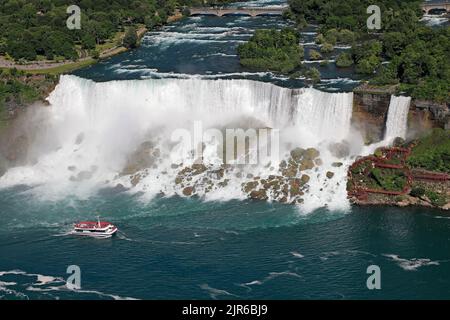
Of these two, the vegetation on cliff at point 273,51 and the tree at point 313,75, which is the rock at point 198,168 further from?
the vegetation on cliff at point 273,51

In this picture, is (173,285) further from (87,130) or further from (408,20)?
(408,20)

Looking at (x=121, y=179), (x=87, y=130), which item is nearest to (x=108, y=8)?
(x=87, y=130)

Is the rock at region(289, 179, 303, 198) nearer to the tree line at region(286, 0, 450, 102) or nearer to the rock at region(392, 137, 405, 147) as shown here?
the rock at region(392, 137, 405, 147)

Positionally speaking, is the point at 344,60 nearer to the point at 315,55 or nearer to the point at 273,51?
the point at 315,55

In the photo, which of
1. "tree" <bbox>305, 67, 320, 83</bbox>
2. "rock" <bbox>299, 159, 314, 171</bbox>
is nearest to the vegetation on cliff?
"tree" <bbox>305, 67, 320, 83</bbox>

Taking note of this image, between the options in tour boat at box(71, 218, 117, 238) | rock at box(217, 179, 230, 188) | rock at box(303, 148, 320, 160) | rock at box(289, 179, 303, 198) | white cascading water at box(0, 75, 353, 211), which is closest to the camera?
tour boat at box(71, 218, 117, 238)

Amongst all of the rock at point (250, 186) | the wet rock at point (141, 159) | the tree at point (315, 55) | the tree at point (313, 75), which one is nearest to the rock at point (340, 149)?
the rock at point (250, 186)
